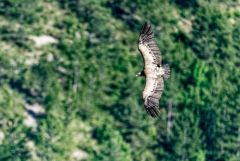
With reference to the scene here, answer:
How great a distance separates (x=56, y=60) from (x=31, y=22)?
421 inches

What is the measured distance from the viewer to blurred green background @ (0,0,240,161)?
118875 mm

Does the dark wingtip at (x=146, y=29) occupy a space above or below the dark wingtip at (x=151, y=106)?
above

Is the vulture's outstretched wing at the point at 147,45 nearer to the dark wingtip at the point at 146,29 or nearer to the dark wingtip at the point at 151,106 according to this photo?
the dark wingtip at the point at 146,29

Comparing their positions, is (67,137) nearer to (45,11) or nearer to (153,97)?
(45,11)

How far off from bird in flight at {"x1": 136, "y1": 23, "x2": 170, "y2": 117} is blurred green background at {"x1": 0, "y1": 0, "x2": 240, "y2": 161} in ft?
203

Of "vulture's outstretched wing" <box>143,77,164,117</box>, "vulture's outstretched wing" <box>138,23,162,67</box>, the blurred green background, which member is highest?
"vulture's outstretched wing" <box>138,23,162,67</box>

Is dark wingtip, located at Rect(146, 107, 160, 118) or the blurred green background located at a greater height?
dark wingtip, located at Rect(146, 107, 160, 118)

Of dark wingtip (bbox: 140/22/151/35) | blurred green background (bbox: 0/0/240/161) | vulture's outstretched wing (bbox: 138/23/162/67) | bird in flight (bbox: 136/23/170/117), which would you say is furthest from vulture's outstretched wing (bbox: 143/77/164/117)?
blurred green background (bbox: 0/0/240/161)

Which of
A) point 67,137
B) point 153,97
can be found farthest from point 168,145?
point 153,97

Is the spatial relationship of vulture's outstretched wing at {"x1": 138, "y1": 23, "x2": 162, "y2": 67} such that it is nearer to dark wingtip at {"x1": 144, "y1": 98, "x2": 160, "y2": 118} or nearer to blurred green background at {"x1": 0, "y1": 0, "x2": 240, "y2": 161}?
dark wingtip at {"x1": 144, "y1": 98, "x2": 160, "y2": 118}

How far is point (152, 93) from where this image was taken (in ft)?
157

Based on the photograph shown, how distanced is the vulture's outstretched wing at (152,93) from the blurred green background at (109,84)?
61959 millimetres

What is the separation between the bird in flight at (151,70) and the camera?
47188 mm

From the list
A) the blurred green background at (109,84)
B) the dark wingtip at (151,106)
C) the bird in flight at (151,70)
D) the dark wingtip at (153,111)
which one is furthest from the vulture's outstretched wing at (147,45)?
the blurred green background at (109,84)
